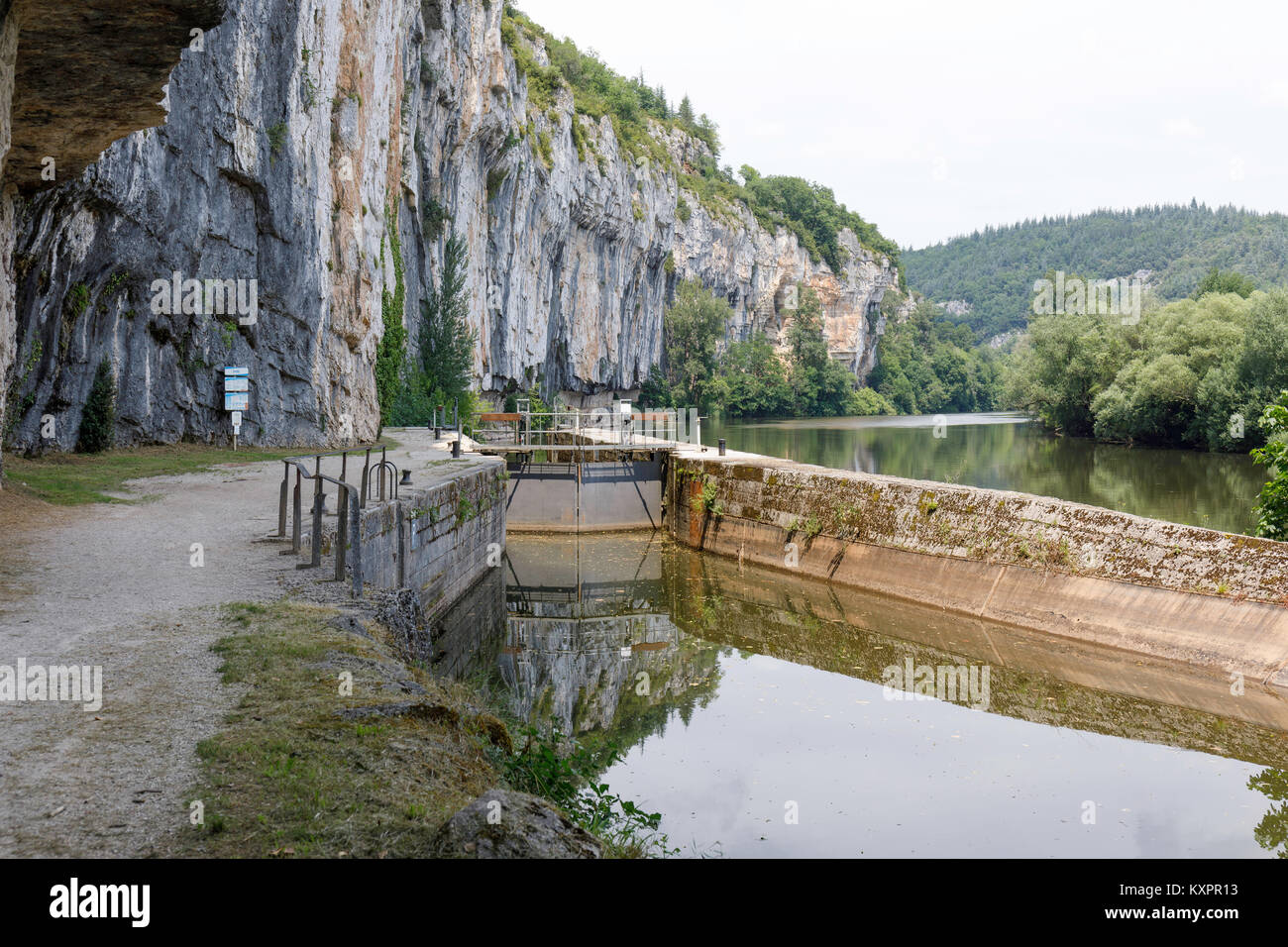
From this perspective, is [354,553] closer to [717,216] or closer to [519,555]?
[519,555]

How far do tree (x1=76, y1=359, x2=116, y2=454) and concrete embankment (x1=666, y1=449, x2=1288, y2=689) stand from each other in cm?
1436

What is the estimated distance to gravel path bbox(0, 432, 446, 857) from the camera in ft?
13.6

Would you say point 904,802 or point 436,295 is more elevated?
point 436,295

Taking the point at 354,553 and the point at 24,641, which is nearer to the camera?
the point at 24,641

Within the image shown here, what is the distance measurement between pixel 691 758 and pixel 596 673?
444 centimetres

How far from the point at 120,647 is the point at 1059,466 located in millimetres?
40663

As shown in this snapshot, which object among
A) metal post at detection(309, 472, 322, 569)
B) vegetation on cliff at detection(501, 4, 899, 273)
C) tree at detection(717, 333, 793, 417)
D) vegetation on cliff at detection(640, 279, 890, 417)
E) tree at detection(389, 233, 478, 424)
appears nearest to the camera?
metal post at detection(309, 472, 322, 569)

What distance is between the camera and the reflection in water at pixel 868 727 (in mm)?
8820

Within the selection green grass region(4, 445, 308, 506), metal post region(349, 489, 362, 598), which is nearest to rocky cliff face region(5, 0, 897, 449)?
green grass region(4, 445, 308, 506)

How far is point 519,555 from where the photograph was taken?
2528 cm

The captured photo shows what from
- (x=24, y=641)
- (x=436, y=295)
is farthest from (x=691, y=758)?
(x=436, y=295)

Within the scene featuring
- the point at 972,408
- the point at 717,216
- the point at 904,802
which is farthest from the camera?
the point at 972,408

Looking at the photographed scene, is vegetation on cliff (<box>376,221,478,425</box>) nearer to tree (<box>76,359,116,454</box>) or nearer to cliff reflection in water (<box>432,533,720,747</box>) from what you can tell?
cliff reflection in water (<box>432,533,720,747</box>)

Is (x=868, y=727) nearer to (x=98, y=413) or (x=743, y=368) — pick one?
(x=98, y=413)
